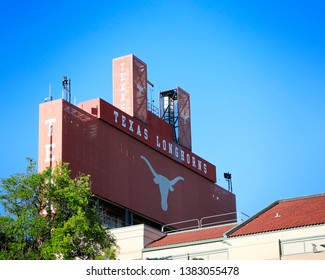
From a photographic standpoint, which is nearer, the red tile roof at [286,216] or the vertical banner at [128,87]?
the red tile roof at [286,216]

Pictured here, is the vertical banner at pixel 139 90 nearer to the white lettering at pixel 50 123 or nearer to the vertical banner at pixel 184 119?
the vertical banner at pixel 184 119

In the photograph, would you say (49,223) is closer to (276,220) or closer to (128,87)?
(276,220)

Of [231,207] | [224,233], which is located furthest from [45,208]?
[231,207]

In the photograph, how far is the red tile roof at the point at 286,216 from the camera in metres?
45.2

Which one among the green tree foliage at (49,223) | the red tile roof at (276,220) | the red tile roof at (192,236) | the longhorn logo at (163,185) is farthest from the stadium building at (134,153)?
the green tree foliage at (49,223)

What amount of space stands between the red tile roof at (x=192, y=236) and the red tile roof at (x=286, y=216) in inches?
109

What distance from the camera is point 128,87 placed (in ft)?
257

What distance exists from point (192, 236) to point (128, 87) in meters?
29.5

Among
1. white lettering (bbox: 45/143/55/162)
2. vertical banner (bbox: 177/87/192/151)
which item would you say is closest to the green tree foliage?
white lettering (bbox: 45/143/55/162)

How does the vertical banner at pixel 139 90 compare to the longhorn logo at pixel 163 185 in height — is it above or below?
above

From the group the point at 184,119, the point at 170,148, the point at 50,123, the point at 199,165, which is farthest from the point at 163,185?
the point at 50,123

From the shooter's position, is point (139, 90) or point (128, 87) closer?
point (128, 87)

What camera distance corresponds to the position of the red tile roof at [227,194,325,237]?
45.2 meters

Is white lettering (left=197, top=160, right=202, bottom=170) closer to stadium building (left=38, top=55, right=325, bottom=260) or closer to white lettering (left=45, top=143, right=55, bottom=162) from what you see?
stadium building (left=38, top=55, right=325, bottom=260)
